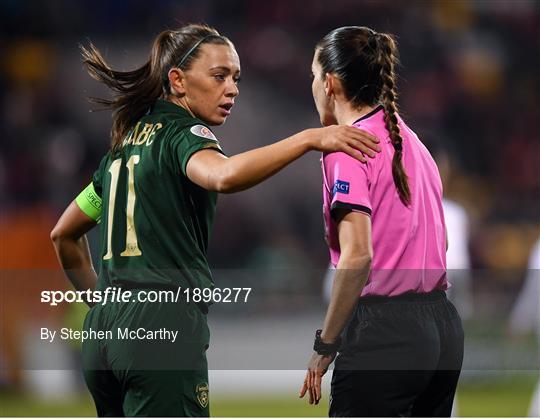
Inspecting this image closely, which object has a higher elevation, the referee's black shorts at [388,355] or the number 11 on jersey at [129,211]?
the number 11 on jersey at [129,211]

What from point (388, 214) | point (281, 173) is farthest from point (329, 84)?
point (281, 173)

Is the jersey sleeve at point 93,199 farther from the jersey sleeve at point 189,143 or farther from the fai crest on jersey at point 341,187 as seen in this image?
the fai crest on jersey at point 341,187

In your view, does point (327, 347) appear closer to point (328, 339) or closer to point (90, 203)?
point (328, 339)

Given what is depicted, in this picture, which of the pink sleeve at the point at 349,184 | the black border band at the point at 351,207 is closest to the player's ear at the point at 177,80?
the pink sleeve at the point at 349,184

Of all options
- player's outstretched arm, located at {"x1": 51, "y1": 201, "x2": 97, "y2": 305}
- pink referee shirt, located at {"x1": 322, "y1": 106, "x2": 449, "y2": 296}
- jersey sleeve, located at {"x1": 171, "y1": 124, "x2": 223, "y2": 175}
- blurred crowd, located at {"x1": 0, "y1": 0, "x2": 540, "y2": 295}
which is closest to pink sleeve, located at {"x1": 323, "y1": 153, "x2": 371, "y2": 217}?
pink referee shirt, located at {"x1": 322, "y1": 106, "x2": 449, "y2": 296}

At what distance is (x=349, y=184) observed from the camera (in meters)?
3.54

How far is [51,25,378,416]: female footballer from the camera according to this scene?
3.53 metres

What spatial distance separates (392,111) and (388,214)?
0.40m

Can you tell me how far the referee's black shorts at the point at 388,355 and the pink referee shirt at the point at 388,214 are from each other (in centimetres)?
7

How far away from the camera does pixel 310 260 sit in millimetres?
12211

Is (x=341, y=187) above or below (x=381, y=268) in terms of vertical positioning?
above

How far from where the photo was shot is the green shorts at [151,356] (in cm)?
360

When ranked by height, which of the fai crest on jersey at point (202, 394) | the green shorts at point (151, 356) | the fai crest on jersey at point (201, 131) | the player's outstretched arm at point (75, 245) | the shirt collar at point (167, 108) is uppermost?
the shirt collar at point (167, 108)

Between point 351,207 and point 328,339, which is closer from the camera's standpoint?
point 351,207
